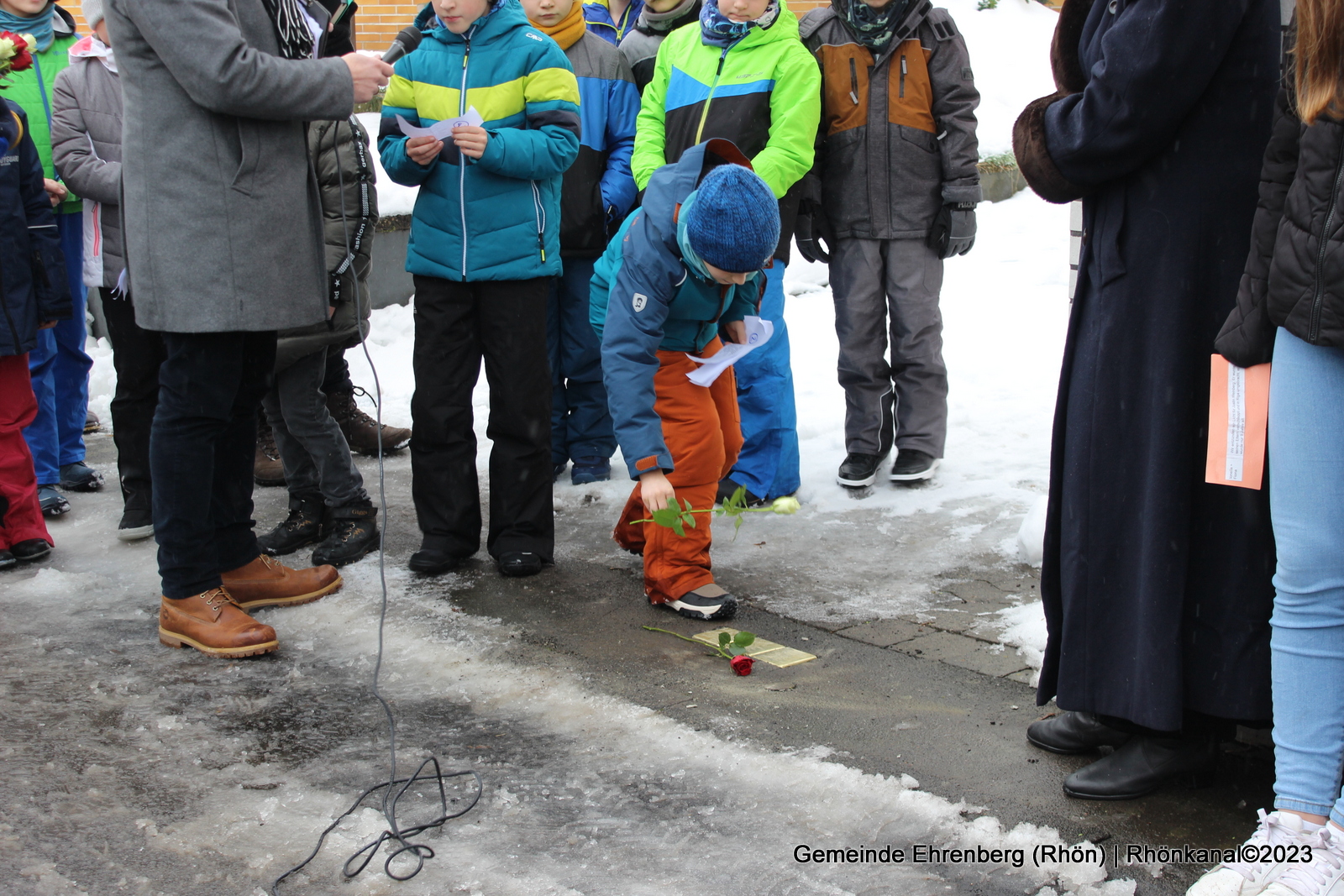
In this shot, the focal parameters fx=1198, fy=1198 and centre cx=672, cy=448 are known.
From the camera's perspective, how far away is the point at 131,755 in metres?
2.90

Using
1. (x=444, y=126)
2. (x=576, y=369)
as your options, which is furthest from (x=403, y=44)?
(x=576, y=369)

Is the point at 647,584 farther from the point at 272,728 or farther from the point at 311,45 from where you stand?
the point at 311,45

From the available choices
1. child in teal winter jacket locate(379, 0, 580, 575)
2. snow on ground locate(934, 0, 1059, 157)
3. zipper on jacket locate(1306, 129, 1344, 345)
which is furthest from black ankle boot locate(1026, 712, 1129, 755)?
snow on ground locate(934, 0, 1059, 157)

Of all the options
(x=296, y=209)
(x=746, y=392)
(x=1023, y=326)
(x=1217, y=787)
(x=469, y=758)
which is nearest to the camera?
(x=1217, y=787)

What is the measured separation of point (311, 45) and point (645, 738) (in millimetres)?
2381

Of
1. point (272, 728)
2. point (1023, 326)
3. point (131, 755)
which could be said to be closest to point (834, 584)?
point (272, 728)

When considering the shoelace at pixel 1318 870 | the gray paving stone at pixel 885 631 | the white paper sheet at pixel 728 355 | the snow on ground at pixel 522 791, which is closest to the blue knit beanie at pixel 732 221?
the white paper sheet at pixel 728 355

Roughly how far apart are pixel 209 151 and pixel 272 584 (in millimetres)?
1417

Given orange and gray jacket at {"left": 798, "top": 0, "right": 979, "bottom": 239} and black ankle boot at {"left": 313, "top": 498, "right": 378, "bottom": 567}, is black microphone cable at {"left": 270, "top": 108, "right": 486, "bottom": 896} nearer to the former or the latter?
black ankle boot at {"left": 313, "top": 498, "right": 378, "bottom": 567}

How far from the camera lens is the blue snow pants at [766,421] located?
512 cm

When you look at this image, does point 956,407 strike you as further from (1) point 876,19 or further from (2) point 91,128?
(2) point 91,128

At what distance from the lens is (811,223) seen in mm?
5414

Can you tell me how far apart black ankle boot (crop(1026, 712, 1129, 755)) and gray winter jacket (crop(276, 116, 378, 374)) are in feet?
9.35

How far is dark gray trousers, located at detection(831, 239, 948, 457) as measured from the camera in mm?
5266
